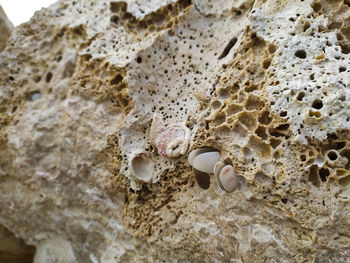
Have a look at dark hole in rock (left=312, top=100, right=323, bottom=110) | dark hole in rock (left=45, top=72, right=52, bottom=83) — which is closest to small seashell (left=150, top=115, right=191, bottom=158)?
dark hole in rock (left=312, top=100, right=323, bottom=110)

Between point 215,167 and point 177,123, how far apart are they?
280 mm

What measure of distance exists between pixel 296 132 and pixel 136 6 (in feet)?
3.14

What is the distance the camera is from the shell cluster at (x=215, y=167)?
3.80ft

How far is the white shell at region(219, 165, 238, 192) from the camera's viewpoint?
115cm

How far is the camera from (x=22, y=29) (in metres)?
1.81

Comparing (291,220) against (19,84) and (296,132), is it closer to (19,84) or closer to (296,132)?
(296,132)

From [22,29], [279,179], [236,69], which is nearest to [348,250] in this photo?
[279,179]

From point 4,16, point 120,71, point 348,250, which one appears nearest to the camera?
point 348,250

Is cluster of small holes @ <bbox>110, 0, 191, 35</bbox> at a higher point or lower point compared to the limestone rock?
lower

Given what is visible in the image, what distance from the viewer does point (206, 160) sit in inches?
47.4

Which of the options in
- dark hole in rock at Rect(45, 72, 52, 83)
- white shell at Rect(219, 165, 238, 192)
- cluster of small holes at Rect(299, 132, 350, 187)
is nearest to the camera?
cluster of small holes at Rect(299, 132, 350, 187)

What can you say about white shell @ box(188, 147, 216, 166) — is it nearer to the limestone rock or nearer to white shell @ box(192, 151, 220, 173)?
white shell @ box(192, 151, 220, 173)

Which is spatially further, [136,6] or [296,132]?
[136,6]

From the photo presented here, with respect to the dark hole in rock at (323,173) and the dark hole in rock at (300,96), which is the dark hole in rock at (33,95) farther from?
the dark hole in rock at (323,173)
